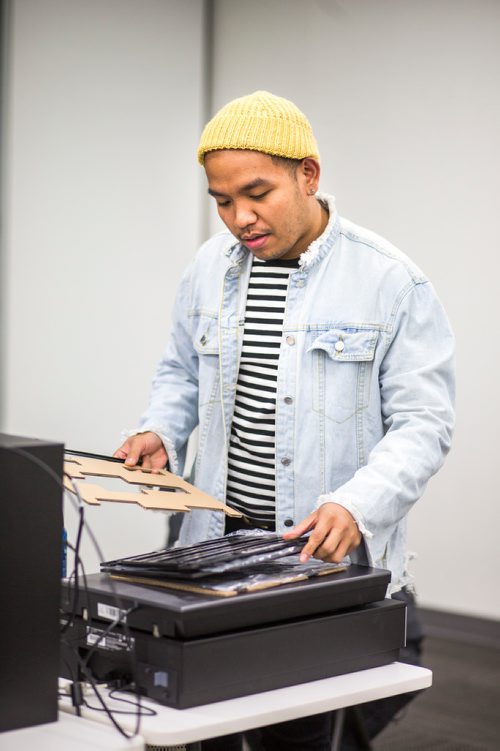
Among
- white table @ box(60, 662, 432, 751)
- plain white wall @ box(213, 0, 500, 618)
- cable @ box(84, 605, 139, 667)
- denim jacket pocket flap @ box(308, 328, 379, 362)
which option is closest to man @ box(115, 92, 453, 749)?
denim jacket pocket flap @ box(308, 328, 379, 362)

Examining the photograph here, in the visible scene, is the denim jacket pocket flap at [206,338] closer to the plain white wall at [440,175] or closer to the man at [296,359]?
the man at [296,359]

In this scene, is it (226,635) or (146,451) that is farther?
(146,451)

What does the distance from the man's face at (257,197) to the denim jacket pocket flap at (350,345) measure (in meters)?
0.18

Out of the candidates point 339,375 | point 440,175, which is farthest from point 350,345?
point 440,175

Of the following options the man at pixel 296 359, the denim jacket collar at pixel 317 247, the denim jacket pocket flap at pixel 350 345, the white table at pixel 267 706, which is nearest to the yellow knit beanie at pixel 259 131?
the man at pixel 296 359

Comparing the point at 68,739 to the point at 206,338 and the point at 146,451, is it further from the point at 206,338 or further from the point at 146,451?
the point at 206,338

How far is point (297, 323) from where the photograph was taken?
1.77 metres

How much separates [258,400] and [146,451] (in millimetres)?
220

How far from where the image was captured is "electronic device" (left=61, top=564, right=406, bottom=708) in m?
1.16

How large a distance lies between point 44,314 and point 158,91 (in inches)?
Answer: 46.7

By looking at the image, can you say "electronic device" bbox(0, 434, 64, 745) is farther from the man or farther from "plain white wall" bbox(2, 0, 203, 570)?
"plain white wall" bbox(2, 0, 203, 570)

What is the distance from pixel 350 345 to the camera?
1.73m

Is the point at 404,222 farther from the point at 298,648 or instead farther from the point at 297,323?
the point at 298,648

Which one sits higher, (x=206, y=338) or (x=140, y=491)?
(x=206, y=338)
